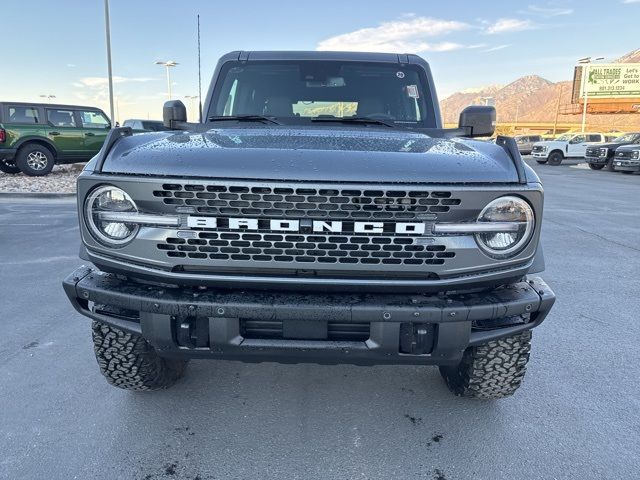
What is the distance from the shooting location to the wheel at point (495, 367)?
99.9 inches

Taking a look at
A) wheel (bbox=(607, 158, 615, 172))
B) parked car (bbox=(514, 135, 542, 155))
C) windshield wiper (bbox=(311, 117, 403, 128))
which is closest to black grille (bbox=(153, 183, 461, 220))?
windshield wiper (bbox=(311, 117, 403, 128))

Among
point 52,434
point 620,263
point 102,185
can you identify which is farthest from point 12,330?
point 620,263

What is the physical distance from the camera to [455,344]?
2107 millimetres

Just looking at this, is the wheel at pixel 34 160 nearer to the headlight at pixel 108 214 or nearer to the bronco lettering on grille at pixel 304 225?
the headlight at pixel 108 214

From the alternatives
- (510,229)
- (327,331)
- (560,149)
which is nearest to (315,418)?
(327,331)

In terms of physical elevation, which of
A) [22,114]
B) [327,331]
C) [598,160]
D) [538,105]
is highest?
[538,105]

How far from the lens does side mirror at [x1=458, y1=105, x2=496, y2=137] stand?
A: 3.25m

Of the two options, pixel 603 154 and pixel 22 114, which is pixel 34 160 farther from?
pixel 603 154

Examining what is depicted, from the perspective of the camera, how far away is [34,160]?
1385cm

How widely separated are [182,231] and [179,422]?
116cm

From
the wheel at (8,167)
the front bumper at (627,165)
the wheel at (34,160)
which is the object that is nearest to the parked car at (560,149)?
the front bumper at (627,165)

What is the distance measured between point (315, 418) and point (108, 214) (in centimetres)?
148

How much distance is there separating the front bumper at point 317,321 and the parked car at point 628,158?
2219 centimetres

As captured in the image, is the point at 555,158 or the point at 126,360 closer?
the point at 126,360
